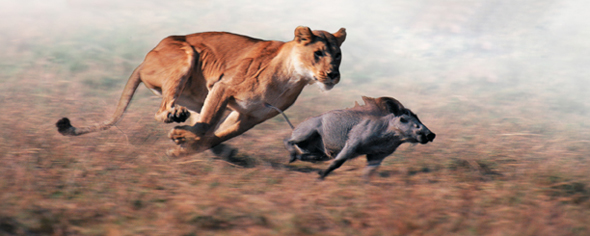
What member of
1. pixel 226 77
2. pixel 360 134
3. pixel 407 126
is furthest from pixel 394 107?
pixel 226 77

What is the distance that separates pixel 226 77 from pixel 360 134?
162 cm

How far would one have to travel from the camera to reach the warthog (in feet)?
18.2

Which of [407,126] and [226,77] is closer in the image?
[407,126]

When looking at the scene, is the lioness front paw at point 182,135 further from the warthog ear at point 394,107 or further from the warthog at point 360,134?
the warthog ear at point 394,107

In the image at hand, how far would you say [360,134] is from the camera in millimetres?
5570

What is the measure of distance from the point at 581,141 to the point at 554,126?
95 centimetres

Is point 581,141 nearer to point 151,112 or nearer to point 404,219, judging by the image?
point 404,219

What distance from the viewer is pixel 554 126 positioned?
30.3ft

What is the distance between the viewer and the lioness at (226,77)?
604 centimetres

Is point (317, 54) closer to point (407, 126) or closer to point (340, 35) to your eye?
point (340, 35)

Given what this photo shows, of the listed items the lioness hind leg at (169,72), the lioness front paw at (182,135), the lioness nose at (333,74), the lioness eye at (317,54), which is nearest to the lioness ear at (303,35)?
the lioness eye at (317,54)

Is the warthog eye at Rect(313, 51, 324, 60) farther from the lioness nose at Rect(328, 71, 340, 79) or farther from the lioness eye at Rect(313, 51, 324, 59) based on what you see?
the lioness nose at Rect(328, 71, 340, 79)

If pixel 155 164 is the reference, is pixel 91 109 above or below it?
below

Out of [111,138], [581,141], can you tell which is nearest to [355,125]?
[111,138]
